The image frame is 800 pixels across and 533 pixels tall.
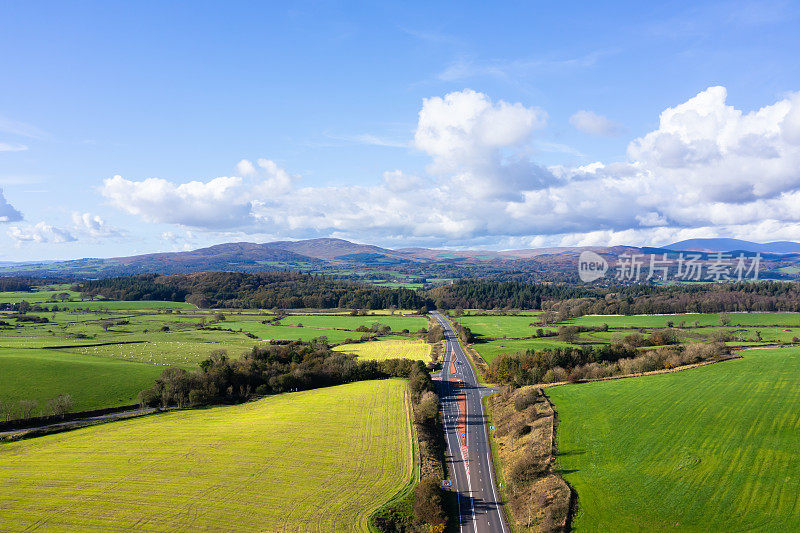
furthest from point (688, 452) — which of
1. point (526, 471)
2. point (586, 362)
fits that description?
point (586, 362)

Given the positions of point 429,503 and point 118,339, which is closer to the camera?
point 429,503

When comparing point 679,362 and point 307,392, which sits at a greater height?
point 679,362

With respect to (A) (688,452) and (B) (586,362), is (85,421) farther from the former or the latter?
(B) (586,362)

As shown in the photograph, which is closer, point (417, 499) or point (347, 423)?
point (417, 499)

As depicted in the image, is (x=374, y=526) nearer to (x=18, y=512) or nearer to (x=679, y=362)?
(x=18, y=512)

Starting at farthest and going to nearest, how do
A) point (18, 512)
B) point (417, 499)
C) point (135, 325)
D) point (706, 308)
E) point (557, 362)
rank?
point (706, 308)
point (135, 325)
point (557, 362)
point (417, 499)
point (18, 512)

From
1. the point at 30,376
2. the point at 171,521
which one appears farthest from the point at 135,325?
the point at 171,521
